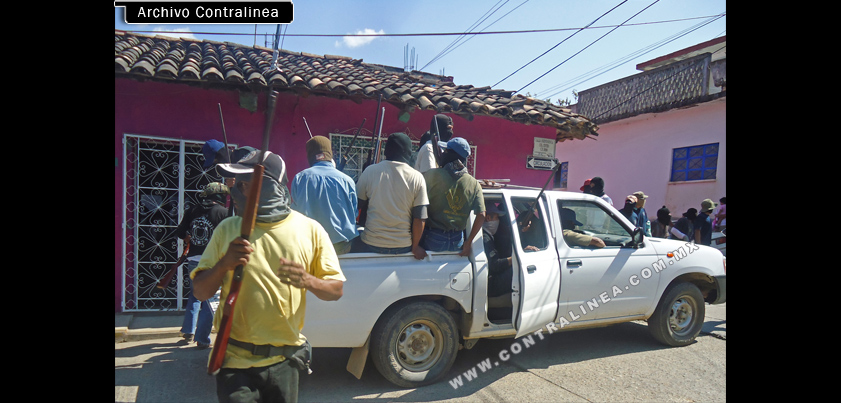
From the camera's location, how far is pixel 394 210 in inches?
153

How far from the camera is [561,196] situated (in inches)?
188

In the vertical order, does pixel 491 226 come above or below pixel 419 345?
above

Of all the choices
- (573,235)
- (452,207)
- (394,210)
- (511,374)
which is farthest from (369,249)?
(573,235)

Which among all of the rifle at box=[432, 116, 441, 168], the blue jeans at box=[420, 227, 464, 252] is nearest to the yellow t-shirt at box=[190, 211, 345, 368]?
the blue jeans at box=[420, 227, 464, 252]

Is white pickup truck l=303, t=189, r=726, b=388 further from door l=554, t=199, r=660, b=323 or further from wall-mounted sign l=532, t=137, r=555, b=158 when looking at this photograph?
wall-mounted sign l=532, t=137, r=555, b=158

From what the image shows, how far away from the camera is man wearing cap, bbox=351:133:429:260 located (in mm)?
3869

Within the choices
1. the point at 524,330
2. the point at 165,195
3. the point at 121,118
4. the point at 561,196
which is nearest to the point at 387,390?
the point at 524,330

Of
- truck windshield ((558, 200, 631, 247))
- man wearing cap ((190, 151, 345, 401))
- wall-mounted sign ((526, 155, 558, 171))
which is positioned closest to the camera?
man wearing cap ((190, 151, 345, 401))

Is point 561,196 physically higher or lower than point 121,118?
lower

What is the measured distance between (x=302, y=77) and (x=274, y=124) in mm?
792

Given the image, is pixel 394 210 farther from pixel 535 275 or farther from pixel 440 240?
pixel 535 275

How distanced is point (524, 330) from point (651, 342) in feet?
7.44

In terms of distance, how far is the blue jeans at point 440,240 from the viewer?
13.3 feet
